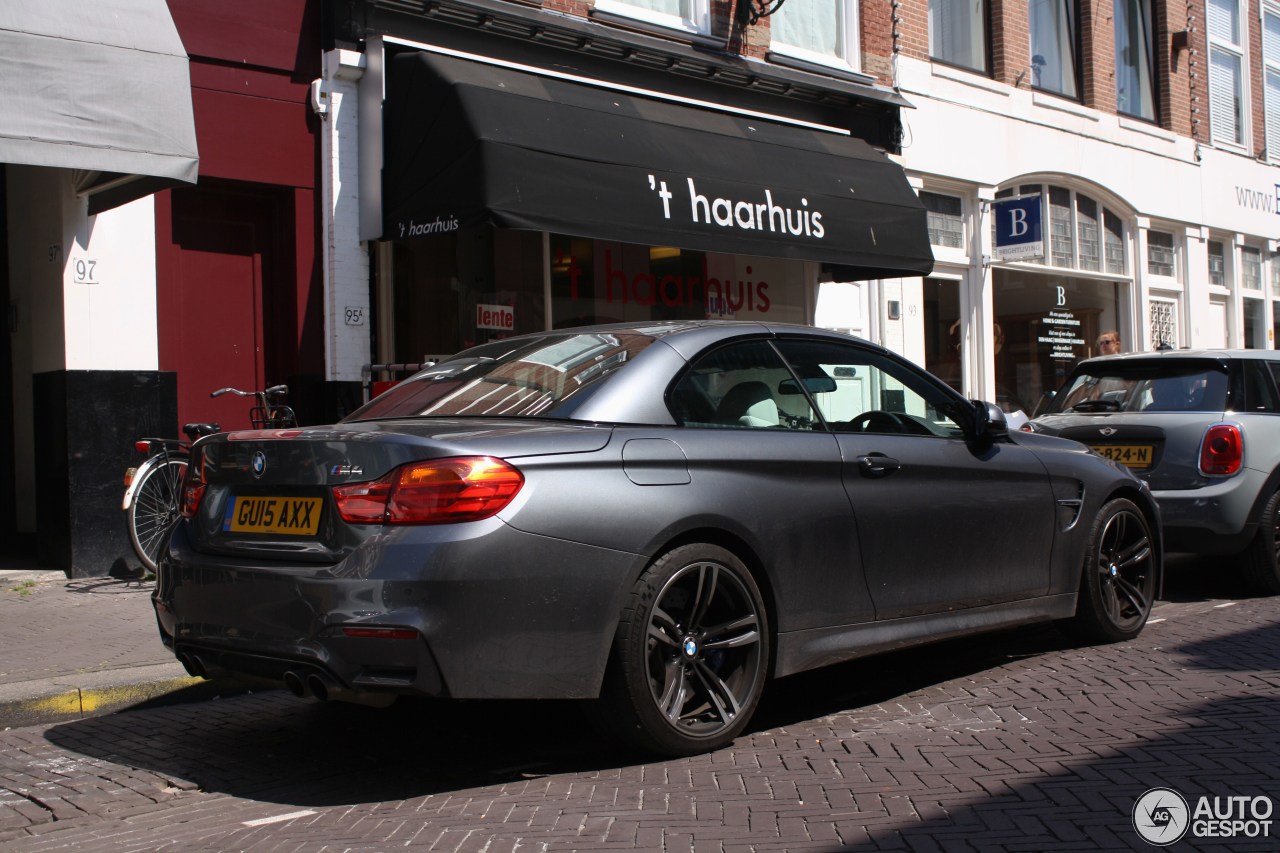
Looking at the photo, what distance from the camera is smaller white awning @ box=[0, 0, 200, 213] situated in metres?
7.24

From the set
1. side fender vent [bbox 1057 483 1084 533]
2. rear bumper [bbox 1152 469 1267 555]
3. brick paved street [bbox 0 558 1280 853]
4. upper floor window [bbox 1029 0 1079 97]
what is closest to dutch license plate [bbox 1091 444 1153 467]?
rear bumper [bbox 1152 469 1267 555]

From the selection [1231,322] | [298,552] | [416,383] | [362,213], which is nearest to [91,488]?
[362,213]

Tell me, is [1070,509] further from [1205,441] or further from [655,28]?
[655,28]

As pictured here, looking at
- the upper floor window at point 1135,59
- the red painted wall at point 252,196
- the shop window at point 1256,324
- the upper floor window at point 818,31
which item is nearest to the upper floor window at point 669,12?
the upper floor window at point 818,31

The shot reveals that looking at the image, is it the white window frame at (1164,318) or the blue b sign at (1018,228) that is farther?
the white window frame at (1164,318)

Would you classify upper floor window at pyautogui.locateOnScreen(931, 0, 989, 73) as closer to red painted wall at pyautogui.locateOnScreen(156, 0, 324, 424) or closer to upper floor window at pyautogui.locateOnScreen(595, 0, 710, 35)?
upper floor window at pyautogui.locateOnScreen(595, 0, 710, 35)

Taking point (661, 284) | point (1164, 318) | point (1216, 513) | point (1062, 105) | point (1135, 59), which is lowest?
point (1216, 513)

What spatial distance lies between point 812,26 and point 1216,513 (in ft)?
27.2

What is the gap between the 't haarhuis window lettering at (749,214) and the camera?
10.9 metres

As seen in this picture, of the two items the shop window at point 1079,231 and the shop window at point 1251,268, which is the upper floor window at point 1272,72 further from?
the shop window at point 1079,231

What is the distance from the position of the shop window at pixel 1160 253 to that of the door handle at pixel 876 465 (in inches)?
614

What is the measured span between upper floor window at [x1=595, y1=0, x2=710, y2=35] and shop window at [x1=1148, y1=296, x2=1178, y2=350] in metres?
9.66

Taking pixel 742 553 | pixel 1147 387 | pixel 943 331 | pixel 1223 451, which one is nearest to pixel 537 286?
pixel 1147 387

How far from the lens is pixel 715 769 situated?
4.37m
